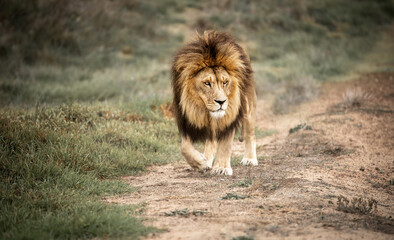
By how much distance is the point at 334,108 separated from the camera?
441 inches

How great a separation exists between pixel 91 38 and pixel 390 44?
1548 cm

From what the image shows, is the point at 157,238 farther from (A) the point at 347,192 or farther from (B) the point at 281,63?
(B) the point at 281,63

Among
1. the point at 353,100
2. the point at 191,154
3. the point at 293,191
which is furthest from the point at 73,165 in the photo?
the point at 353,100

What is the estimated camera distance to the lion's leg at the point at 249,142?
6562 mm

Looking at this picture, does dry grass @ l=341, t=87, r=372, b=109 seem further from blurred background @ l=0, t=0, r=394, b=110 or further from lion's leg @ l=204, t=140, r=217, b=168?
lion's leg @ l=204, t=140, r=217, b=168

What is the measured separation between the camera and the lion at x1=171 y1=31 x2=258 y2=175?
534 cm

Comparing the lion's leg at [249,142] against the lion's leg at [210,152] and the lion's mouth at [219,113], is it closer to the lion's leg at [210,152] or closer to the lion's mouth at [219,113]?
the lion's leg at [210,152]

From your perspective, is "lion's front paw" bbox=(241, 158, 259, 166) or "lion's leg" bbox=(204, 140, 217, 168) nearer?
"lion's leg" bbox=(204, 140, 217, 168)

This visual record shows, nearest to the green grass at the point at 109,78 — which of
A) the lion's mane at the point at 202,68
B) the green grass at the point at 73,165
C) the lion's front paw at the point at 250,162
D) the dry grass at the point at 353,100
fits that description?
the green grass at the point at 73,165

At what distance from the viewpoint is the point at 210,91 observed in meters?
5.30

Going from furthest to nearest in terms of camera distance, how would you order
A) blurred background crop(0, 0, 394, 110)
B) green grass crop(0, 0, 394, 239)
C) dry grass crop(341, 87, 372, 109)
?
blurred background crop(0, 0, 394, 110) < dry grass crop(341, 87, 372, 109) < green grass crop(0, 0, 394, 239)

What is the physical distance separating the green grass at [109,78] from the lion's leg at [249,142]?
0.23m

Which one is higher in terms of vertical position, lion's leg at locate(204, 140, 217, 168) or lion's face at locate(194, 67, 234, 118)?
lion's face at locate(194, 67, 234, 118)

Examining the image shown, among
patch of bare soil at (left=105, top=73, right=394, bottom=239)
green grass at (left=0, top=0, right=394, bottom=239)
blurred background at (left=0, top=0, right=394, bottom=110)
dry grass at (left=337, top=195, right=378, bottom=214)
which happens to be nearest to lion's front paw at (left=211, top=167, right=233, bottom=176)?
patch of bare soil at (left=105, top=73, right=394, bottom=239)
